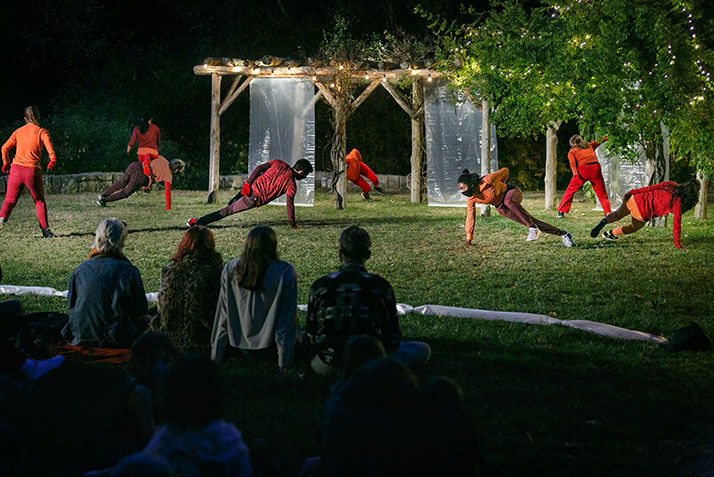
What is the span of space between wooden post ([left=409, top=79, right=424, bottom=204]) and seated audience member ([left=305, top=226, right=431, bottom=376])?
1487 centimetres

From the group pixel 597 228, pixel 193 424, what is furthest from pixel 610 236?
pixel 193 424

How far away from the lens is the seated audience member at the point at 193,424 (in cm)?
306

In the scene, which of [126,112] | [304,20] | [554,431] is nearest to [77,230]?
[554,431]

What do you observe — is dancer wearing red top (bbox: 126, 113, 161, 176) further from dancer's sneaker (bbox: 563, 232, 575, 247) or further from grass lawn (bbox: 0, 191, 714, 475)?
dancer's sneaker (bbox: 563, 232, 575, 247)

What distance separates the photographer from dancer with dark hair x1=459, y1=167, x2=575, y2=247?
39.0ft

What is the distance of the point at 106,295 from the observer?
5688mm

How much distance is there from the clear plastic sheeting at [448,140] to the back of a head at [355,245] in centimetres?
1409

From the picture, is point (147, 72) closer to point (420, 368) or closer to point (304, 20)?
point (304, 20)

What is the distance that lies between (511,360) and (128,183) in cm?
1225

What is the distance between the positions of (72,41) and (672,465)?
2706 cm

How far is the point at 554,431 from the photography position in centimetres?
462

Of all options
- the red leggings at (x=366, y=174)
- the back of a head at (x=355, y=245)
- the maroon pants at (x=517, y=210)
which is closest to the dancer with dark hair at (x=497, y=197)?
the maroon pants at (x=517, y=210)

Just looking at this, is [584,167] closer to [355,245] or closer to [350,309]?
[355,245]

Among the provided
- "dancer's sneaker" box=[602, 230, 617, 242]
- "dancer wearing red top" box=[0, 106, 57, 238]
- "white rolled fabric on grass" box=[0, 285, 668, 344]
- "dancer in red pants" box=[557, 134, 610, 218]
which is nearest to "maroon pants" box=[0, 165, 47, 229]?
"dancer wearing red top" box=[0, 106, 57, 238]
